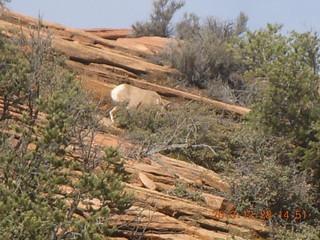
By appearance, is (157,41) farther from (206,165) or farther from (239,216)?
(239,216)

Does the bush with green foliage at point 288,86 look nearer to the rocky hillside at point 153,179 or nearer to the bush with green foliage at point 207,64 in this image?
the rocky hillside at point 153,179

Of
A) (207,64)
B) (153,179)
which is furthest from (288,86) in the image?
(207,64)

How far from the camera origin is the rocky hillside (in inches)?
314

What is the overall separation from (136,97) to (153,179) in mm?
4689

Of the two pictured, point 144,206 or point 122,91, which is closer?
point 144,206

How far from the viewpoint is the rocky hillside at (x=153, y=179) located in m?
7.99

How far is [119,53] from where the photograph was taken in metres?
17.8

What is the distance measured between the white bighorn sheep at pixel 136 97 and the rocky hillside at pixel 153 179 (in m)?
0.33

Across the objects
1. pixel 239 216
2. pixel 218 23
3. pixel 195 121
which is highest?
pixel 218 23

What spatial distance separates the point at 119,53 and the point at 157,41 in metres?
3.97

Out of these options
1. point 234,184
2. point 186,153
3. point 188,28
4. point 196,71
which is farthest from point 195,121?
point 188,28

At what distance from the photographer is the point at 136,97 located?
A: 1408 centimetres

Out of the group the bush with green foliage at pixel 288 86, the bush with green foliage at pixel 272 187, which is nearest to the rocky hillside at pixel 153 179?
the bush with green foliage at pixel 272 187

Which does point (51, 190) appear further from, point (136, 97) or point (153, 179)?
point (136, 97)
